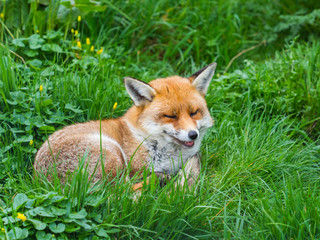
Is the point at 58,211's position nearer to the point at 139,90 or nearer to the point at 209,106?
the point at 139,90

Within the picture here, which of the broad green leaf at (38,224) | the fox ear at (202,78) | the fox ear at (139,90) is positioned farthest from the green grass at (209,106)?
the fox ear at (202,78)

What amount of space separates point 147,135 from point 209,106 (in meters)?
1.38

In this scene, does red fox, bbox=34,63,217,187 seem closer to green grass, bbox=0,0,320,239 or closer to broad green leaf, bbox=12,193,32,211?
green grass, bbox=0,0,320,239

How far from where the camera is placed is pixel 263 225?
10.4ft

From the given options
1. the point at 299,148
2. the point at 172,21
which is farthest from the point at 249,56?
the point at 299,148

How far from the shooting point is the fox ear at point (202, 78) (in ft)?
14.4

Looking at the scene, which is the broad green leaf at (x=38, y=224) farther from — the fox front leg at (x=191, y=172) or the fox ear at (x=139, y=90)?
the fox ear at (x=139, y=90)

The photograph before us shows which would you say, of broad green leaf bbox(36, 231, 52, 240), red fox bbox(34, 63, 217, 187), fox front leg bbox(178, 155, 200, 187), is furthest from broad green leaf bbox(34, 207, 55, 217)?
fox front leg bbox(178, 155, 200, 187)

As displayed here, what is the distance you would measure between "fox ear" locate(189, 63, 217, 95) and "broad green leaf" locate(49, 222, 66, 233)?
212cm

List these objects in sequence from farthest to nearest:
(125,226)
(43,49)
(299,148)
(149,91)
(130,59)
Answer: (130,59) < (43,49) < (299,148) < (149,91) < (125,226)

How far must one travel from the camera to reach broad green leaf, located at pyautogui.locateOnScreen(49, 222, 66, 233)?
2.94 meters

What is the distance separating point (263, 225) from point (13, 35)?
4.13 m

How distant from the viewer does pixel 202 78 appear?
14.6 feet

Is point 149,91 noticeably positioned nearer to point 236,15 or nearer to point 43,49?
point 43,49
